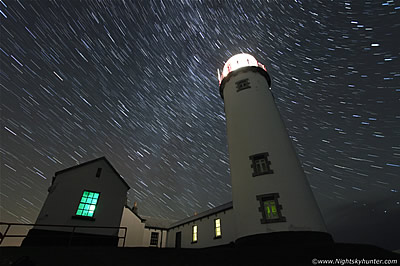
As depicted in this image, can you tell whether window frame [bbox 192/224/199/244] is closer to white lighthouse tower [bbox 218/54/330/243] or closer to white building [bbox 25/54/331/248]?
white building [bbox 25/54/331/248]

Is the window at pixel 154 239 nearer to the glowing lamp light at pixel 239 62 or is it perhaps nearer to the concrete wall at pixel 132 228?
the concrete wall at pixel 132 228

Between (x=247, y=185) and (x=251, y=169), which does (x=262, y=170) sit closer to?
(x=251, y=169)

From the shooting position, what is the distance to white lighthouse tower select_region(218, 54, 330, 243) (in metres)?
9.65

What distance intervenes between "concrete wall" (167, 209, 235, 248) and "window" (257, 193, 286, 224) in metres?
7.58

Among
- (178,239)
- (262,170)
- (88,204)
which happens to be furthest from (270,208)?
(178,239)

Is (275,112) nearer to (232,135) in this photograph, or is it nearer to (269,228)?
(232,135)

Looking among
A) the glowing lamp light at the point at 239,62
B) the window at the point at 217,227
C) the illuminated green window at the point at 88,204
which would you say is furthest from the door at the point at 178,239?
the glowing lamp light at the point at 239,62

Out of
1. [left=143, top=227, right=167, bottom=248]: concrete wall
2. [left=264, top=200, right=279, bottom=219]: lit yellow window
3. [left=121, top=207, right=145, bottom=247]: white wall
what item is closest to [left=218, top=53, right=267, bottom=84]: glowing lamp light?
[left=264, top=200, right=279, bottom=219]: lit yellow window

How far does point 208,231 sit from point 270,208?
37.0ft

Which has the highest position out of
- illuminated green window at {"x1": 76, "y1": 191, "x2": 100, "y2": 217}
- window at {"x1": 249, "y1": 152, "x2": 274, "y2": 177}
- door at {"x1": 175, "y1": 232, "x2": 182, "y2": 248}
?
window at {"x1": 249, "y1": 152, "x2": 274, "y2": 177}

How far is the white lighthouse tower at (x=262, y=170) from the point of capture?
965cm

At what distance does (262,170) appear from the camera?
1134 cm

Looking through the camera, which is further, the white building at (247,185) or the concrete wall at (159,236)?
the concrete wall at (159,236)

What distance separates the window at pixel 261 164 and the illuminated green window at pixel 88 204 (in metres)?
11.5
